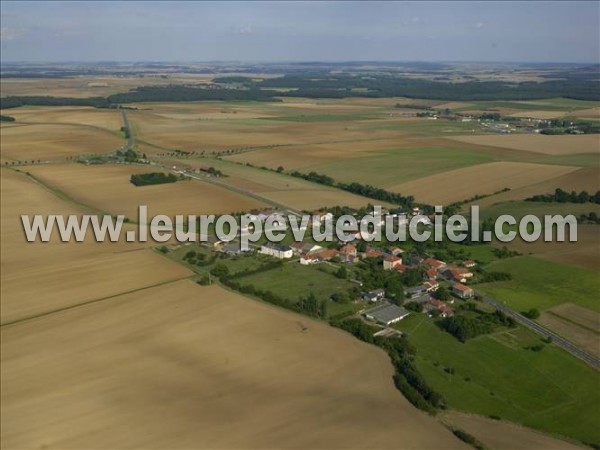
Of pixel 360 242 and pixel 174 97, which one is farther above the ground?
pixel 174 97

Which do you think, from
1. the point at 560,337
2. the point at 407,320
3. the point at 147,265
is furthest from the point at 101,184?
the point at 560,337

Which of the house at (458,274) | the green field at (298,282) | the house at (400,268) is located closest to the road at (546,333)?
the house at (458,274)

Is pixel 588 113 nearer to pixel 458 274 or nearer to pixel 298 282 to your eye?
pixel 458 274

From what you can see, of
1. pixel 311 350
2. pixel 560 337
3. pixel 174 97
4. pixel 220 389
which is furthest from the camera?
pixel 174 97

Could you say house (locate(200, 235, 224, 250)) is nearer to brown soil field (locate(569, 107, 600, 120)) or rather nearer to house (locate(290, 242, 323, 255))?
house (locate(290, 242, 323, 255))

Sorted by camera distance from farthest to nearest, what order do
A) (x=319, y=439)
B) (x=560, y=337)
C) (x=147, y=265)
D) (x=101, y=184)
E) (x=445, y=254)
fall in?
(x=101, y=184) → (x=445, y=254) → (x=147, y=265) → (x=560, y=337) → (x=319, y=439)

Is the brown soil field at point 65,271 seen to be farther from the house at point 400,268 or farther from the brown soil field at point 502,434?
the brown soil field at point 502,434

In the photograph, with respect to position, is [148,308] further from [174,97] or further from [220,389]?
[174,97]
